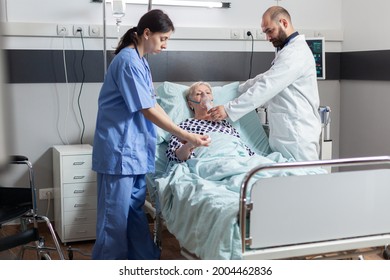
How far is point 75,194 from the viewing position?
3.40m

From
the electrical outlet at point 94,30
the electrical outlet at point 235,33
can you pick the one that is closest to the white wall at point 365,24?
the electrical outlet at point 235,33

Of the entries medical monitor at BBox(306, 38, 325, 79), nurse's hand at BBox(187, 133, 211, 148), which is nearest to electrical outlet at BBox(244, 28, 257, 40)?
medical monitor at BBox(306, 38, 325, 79)

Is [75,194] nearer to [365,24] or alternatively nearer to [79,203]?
[79,203]

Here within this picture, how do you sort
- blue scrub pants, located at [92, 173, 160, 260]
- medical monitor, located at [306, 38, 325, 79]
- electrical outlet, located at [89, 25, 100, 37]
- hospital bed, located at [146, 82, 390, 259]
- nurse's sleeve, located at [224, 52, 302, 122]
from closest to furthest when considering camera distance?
1. hospital bed, located at [146, 82, 390, 259]
2. blue scrub pants, located at [92, 173, 160, 260]
3. nurse's sleeve, located at [224, 52, 302, 122]
4. electrical outlet, located at [89, 25, 100, 37]
5. medical monitor, located at [306, 38, 325, 79]

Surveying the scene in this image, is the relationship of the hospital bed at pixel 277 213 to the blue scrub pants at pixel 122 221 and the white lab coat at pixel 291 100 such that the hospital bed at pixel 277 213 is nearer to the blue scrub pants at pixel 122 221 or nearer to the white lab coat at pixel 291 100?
the blue scrub pants at pixel 122 221

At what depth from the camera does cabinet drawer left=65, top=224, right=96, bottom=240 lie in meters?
3.42

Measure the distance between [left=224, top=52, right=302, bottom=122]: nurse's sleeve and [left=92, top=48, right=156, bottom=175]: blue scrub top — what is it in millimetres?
659

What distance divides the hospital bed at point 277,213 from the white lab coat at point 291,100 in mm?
513

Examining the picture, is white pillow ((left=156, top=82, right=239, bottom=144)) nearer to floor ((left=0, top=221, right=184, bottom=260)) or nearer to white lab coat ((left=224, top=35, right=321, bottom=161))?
white lab coat ((left=224, top=35, right=321, bottom=161))

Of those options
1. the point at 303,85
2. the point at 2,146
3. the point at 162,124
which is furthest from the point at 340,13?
the point at 2,146

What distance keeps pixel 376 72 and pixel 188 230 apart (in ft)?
8.36

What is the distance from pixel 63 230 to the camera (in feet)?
11.2

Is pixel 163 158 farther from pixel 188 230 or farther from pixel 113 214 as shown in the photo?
pixel 188 230

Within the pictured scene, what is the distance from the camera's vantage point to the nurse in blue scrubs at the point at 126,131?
8.16 feet
